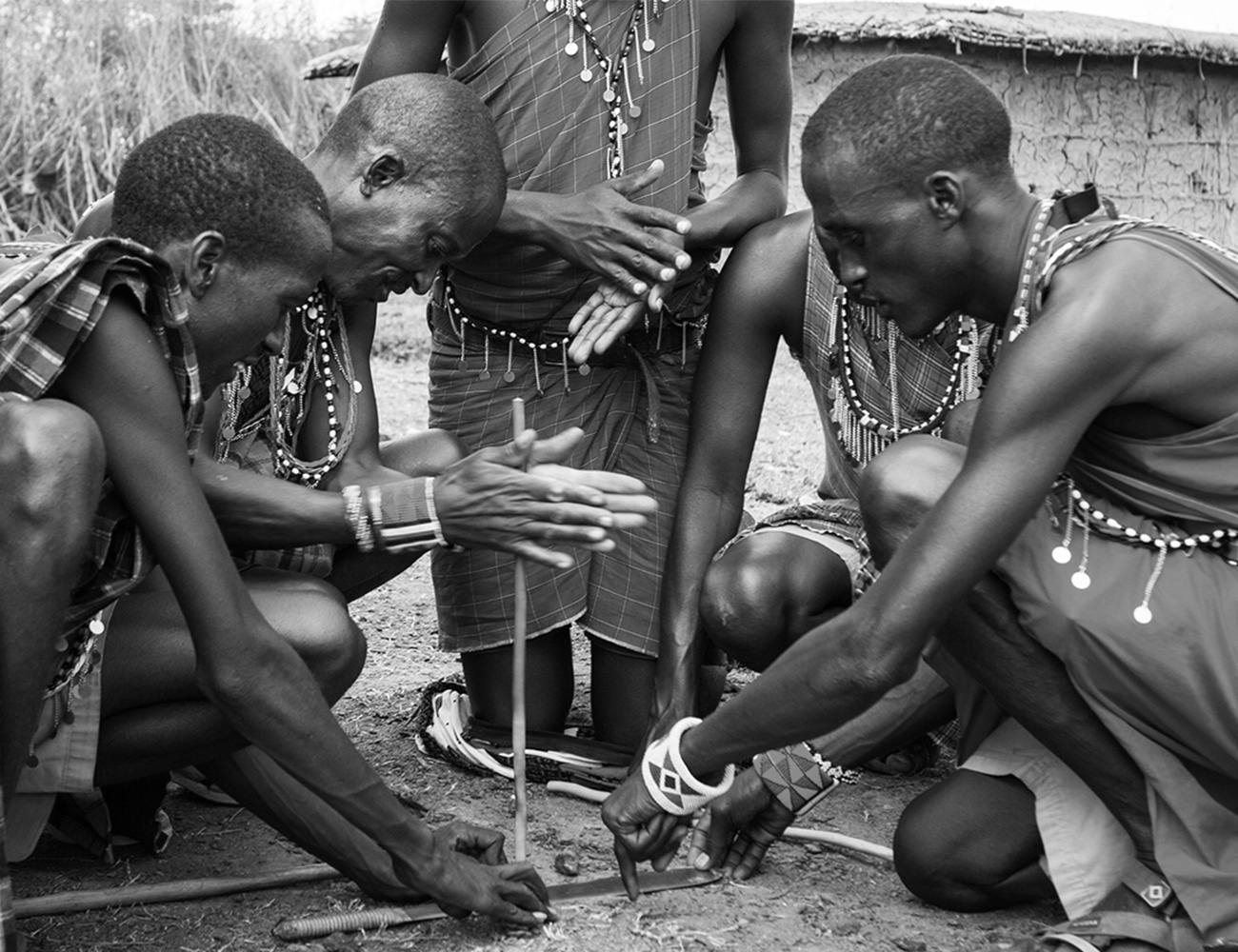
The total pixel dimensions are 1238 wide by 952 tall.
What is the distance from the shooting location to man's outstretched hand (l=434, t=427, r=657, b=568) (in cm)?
293

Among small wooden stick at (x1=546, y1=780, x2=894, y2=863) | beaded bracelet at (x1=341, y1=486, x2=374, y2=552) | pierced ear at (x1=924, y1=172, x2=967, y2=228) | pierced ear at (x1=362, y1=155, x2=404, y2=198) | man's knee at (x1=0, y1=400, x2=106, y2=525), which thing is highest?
pierced ear at (x1=924, y1=172, x2=967, y2=228)

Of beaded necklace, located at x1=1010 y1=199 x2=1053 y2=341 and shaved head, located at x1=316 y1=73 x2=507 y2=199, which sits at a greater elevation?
shaved head, located at x1=316 y1=73 x2=507 y2=199

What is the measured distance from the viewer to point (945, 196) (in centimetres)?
272

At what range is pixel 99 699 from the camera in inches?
106

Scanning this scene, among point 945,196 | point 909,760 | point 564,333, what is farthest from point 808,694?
point 564,333

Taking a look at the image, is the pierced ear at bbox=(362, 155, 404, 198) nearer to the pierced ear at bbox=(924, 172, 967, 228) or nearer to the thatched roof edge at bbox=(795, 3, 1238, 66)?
the pierced ear at bbox=(924, 172, 967, 228)

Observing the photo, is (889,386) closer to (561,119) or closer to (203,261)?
(561,119)

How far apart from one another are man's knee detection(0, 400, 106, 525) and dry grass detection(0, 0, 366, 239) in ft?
23.9

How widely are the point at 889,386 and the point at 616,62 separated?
107 cm

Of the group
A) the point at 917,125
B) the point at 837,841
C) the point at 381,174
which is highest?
the point at 917,125

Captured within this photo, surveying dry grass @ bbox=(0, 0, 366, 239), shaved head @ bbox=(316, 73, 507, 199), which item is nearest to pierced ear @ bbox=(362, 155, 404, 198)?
shaved head @ bbox=(316, 73, 507, 199)

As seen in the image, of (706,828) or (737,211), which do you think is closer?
(706,828)

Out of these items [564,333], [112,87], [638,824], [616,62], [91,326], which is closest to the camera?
[91,326]

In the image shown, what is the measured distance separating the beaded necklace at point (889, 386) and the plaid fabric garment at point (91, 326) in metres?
1.45
